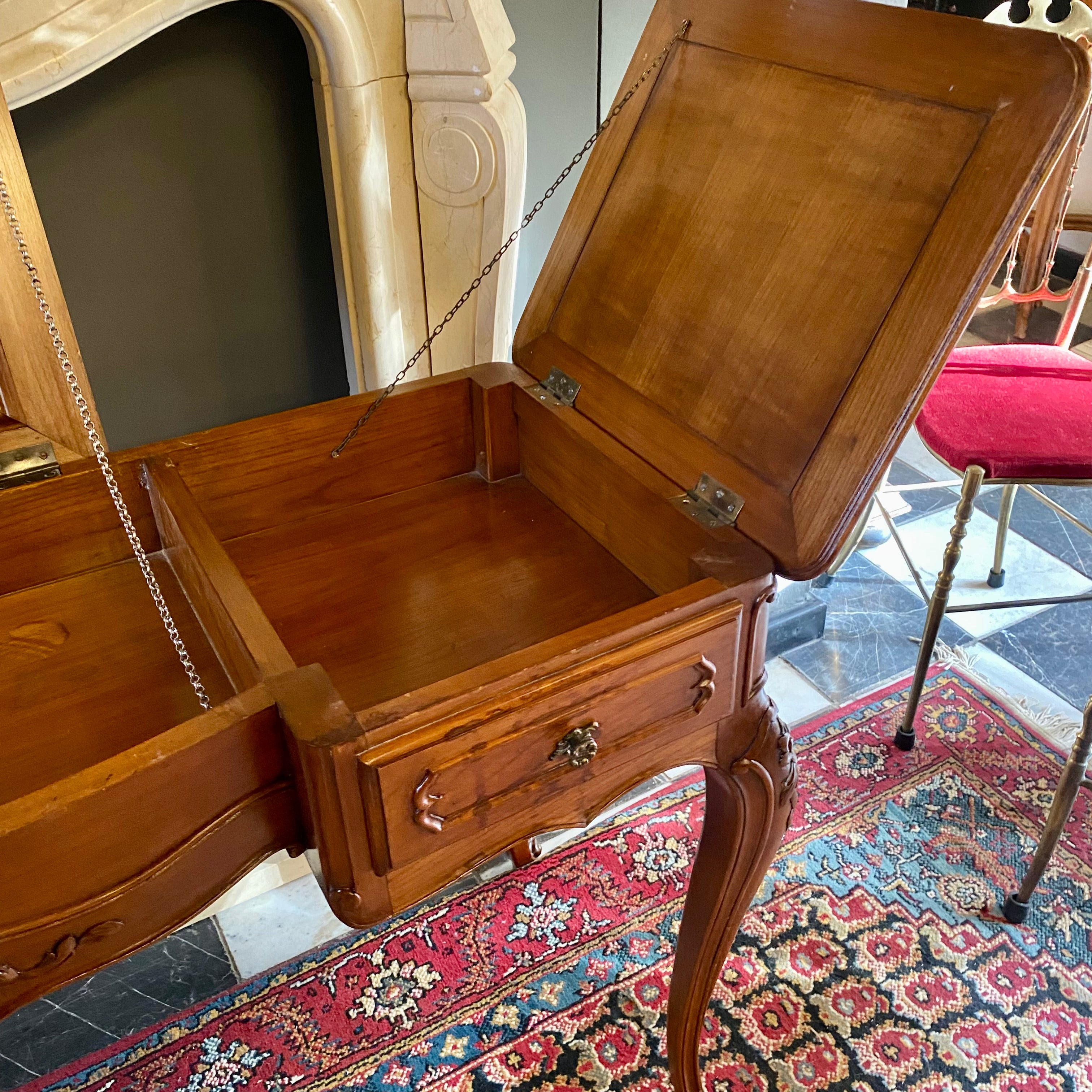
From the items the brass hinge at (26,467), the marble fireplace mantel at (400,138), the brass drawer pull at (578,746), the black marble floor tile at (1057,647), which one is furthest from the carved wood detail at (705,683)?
the black marble floor tile at (1057,647)

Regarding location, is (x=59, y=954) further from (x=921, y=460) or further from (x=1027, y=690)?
(x=921, y=460)

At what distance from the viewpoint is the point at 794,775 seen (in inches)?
40.3

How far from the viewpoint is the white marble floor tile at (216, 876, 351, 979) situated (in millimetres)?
1493

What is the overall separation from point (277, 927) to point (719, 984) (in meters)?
0.67

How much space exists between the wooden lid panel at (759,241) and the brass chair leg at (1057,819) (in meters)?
0.78

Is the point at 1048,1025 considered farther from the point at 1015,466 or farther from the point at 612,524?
the point at 612,524

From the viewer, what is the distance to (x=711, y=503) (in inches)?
37.0

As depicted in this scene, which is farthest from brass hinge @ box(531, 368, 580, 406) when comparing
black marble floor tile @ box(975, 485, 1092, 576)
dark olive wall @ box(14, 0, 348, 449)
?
black marble floor tile @ box(975, 485, 1092, 576)

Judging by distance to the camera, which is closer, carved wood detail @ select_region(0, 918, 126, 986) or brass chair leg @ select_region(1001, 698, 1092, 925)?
carved wood detail @ select_region(0, 918, 126, 986)

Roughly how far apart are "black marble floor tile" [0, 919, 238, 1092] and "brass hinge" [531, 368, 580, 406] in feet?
3.14

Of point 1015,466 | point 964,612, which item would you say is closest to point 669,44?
point 1015,466

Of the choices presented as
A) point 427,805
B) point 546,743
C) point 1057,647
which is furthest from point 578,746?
point 1057,647

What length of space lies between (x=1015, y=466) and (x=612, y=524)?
2.75 feet

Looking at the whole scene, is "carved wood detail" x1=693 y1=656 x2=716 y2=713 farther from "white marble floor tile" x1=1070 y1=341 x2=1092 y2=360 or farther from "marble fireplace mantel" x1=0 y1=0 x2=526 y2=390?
"marble fireplace mantel" x1=0 y1=0 x2=526 y2=390
